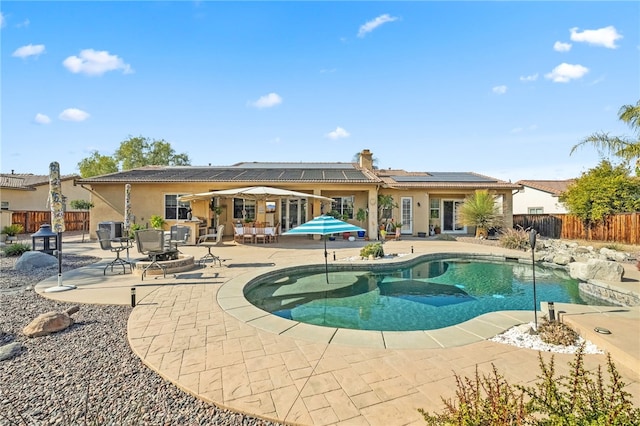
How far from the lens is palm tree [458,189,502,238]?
1641 cm

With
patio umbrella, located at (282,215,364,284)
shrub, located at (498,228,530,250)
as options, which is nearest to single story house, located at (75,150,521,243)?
shrub, located at (498,228,530,250)

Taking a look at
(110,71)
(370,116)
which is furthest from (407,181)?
(110,71)

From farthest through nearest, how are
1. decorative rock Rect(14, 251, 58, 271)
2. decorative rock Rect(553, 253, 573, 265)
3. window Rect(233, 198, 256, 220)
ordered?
1. window Rect(233, 198, 256, 220)
2. decorative rock Rect(553, 253, 573, 265)
3. decorative rock Rect(14, 251, 58, 271)

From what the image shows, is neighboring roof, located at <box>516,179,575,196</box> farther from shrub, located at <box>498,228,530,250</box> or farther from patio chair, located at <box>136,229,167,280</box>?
patio chair, located at <box>136,229,167,280</box>

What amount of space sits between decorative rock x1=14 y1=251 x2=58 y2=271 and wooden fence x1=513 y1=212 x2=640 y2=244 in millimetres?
25104

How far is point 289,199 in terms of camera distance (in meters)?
17.3

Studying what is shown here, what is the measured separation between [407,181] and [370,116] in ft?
17.7

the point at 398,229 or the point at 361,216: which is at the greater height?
the point at 361,216

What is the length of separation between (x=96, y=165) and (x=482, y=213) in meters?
45.6

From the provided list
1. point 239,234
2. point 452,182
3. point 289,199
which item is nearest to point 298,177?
point 289,199

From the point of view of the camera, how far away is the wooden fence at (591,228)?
569 inches

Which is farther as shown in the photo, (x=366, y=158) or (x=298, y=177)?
(x=366, y=158)

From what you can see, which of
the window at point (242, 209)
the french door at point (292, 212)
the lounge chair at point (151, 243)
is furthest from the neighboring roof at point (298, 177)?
the lounge chair at point (151, 243)

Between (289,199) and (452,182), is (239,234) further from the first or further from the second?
(452,182)
